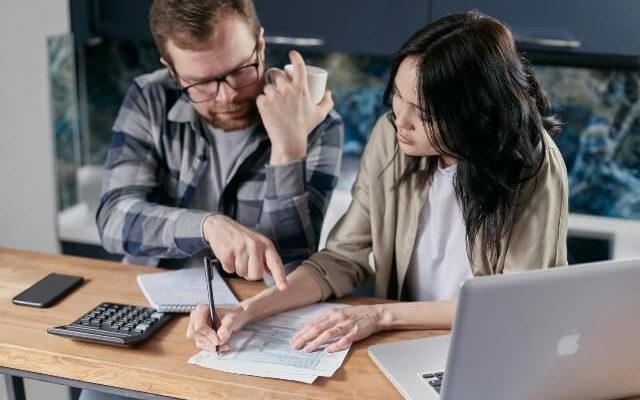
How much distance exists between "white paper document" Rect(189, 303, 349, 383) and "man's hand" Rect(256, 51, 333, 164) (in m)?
0.44

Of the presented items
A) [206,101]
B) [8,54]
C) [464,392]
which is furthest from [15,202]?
[464,392]

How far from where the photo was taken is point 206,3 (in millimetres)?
1853

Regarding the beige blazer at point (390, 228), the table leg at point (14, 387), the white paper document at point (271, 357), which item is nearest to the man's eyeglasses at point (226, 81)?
the beige blazer at point (390, 228)

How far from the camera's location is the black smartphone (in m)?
1.66

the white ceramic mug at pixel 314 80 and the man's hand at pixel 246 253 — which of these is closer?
the man's hand at pixel 246 253

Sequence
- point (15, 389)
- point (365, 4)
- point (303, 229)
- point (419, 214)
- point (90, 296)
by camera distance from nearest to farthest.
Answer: point (15, 389) → point (90, 296) → point (419, 214) → point (303, 229) → point (365, 4)

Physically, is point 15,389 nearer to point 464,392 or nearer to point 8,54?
point 464,392

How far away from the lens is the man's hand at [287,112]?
190 cm

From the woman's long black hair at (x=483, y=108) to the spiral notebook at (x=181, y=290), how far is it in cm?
50

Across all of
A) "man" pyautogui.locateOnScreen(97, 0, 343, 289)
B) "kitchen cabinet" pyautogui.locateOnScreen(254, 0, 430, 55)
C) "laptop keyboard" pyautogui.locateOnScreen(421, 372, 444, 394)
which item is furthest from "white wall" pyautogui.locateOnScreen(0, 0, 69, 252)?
"laptop keyboard" pyautogui.locateOnScreen(421, 372, 444, 394)

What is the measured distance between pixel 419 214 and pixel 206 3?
0.62 meters

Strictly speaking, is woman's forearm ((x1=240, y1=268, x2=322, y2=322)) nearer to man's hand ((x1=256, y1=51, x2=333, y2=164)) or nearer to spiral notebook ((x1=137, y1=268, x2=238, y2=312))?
spiral notebook ((x1=137, y1=268, x2=238, y2=312))

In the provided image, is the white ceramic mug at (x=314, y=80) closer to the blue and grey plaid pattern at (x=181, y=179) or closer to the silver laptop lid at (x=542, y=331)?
the blue and grey plaid pattern at (x=181, y=179)

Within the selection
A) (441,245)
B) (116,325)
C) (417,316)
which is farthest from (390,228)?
(116,325)
